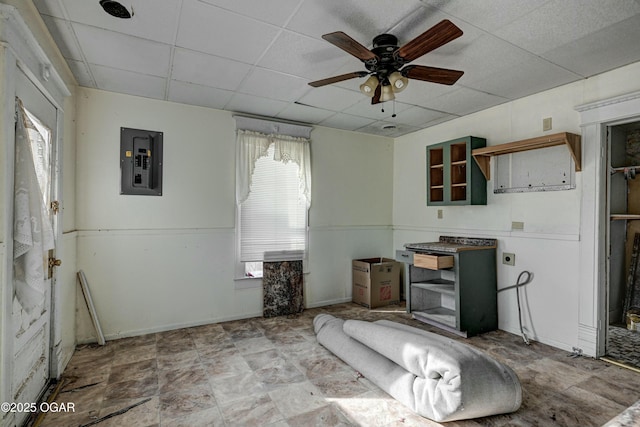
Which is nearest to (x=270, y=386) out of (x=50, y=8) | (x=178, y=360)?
(x=178, y=360)

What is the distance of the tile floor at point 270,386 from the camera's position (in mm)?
2086

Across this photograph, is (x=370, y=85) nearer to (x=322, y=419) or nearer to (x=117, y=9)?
(x=117, y=9)

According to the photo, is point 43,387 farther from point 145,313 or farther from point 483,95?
point 483,95

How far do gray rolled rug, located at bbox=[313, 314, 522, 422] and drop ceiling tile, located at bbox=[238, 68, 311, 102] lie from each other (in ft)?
7.95

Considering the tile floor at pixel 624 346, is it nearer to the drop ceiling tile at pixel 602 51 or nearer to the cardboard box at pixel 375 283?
the cardboard box at pixel 375 283

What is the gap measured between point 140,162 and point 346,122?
264 centimetres

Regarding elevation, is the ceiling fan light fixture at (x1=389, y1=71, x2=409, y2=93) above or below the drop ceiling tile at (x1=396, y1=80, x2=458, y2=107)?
below

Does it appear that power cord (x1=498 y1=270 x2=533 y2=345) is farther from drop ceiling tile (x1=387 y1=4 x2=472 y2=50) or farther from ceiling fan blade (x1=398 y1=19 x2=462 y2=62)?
ceiling fan blade (x1=398 y1=19 x2=462 y2=62)

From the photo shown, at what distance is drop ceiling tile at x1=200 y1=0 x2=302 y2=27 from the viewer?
78.3 inches

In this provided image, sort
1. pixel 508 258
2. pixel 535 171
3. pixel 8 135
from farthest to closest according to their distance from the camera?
pixel 508 258 < pixel 535 171 < pixel 8 135

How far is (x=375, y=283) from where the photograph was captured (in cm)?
462

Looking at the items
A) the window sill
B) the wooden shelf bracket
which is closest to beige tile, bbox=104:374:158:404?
the window sill

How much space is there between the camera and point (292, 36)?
92.6 inches

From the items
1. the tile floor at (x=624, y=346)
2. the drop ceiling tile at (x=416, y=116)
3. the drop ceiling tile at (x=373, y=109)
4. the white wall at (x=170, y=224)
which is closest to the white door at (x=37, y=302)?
the white wall at (x=170, y=224)
